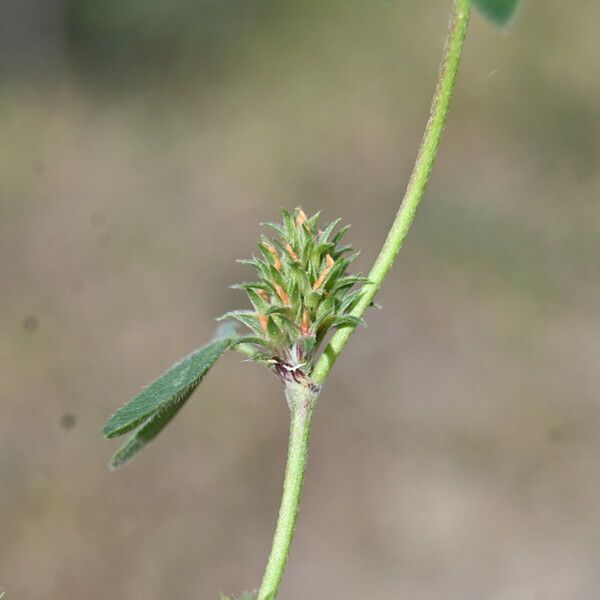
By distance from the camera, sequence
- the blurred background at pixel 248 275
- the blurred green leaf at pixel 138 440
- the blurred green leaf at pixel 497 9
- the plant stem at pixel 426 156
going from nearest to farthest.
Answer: the blurred green leaf at pixel 497 9 < the plant stem at pixel 426 156 < the blurred green leaf at pixel 138 440 < the blurred background at pixel 248 275

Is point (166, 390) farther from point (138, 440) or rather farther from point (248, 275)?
point (248, 275)

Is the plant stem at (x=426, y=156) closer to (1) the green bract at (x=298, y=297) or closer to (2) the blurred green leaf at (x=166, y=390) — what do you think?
(1) the green bract at (x=298, y=297)

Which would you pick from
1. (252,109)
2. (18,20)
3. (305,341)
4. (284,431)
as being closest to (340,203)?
(252,109)

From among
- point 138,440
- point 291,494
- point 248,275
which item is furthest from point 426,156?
point 248,275

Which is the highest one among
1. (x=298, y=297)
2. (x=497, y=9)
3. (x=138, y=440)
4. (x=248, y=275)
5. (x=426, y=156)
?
(x=248, y=275)

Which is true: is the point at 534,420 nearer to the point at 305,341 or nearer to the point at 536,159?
the point at 536,159

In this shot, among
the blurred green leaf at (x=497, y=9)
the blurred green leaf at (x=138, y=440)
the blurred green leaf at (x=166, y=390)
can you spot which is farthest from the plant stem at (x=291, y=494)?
the blurred green leaf at (x=497, y=9)
